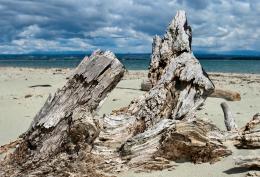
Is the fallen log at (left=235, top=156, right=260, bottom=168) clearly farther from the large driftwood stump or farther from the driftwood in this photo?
the driftwood

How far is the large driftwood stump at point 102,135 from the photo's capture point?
6.08m

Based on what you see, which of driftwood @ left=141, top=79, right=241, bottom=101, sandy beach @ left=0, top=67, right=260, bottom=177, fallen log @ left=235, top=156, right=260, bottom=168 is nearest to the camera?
fallen log @ left=235, top=156, right=260, bottom=168

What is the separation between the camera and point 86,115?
6016 mm

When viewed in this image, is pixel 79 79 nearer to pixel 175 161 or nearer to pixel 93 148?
pixel 93 148

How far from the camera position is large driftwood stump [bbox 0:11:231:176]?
20.0ft

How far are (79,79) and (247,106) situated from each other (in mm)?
9433

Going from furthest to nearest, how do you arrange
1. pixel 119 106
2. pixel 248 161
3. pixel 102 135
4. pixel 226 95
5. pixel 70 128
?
pixel 226 95, pixel 119 106, pixel 102 135, pixel 70 128, pixel 248 161

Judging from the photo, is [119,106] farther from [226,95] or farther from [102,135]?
[102,135]

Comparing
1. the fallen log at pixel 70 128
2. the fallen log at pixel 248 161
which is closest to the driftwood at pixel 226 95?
the fallen log at pixel 70 128

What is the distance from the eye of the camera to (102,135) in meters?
6.58

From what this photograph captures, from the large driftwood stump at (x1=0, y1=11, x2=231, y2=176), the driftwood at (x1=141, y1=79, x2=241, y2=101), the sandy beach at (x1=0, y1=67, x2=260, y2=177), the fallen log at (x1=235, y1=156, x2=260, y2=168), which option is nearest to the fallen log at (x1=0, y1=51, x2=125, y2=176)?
the large driftwood stump at (x1=0, y1=11, x2=231, y2=176)

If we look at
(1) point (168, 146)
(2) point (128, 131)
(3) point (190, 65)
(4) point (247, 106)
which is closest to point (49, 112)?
(2) point (128, 131)

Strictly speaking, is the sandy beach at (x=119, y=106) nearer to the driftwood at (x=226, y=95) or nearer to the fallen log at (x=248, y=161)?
the fallen log at (x=248, y=161)

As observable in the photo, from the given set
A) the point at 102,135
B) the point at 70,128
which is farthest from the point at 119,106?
the point at 70,128
